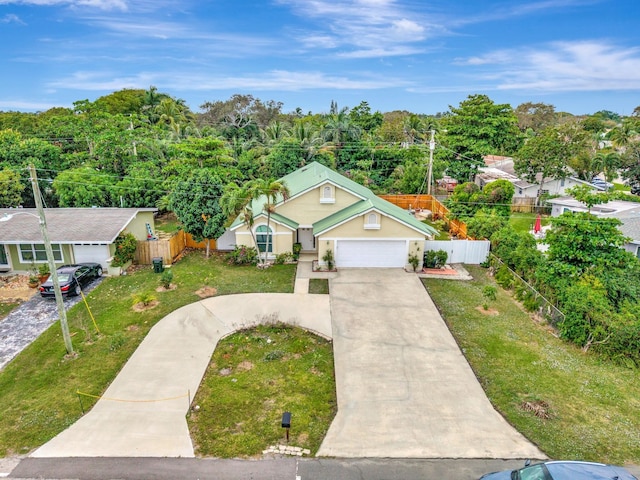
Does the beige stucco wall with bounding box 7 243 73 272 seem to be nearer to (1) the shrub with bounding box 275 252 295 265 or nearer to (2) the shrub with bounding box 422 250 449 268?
(1) the shrub with bounding box 275 252 295 265

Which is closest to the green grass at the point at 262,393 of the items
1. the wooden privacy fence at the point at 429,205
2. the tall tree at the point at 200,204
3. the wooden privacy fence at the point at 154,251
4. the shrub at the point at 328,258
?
the shrub at the point at 328,258

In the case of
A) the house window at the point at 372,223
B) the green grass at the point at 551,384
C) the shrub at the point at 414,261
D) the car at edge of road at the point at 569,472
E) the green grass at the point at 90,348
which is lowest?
the green grass at the point at 551,384

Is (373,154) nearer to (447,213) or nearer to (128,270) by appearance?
(447,213)

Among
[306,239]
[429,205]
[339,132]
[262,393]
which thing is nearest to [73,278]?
[262,393]

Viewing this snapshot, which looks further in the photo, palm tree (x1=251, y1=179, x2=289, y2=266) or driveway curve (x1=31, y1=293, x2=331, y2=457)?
palm tree (x1=251, y1=179, x2=289, y2=266)

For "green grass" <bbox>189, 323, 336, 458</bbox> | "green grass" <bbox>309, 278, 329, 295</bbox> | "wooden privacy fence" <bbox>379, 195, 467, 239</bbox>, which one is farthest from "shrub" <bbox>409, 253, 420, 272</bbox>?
"wooden privacy fence" <bbox>379, 195, 467, 239</bbox>

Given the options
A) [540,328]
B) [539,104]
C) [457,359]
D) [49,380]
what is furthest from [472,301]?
[539,104]

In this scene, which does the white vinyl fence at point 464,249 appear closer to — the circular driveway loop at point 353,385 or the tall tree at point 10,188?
the circular driveway loop at point 353,385
